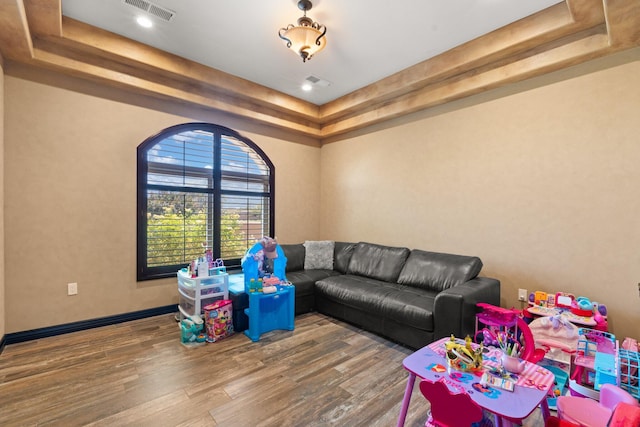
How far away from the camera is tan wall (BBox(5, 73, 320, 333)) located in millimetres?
2945

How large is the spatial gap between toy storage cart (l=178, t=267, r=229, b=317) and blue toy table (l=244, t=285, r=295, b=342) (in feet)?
1.26

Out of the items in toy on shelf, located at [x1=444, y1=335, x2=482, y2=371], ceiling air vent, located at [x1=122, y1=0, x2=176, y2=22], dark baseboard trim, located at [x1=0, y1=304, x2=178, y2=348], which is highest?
ceiling air vent, located at [x1=122, y1=0, x2=176, y2=22]

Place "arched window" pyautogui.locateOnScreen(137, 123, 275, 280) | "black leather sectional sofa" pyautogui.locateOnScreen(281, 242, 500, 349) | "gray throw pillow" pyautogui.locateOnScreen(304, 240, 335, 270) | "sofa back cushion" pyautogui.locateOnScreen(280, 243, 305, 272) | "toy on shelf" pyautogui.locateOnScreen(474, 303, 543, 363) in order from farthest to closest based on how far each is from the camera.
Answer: "gray throw pillow" pyautogui.locateOnScreen(304, 240, 335, 270) → "sofa back cushion" pyautogui.locateOnScreen(280, 243, 305, 272) → "arched window" pyautogui.locateOnScreen(137, 123, 275, 280) → "black leather sectional sofa" pyautogui.locateOnScreen(281, 242, 500, 349) → "toy on shelf" pyautogui.locateOnScreen(474, 303, 543, 363)

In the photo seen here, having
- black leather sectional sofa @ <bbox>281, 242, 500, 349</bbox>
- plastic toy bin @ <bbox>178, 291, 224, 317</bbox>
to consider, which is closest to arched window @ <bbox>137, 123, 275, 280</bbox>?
plastic toy bin @ <bbox>178, 291, 224, 317</bbox>

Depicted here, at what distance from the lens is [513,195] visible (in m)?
3.23

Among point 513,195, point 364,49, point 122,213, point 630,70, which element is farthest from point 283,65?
point 630,70

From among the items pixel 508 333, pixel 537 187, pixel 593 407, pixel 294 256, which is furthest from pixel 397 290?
pixel 593 407

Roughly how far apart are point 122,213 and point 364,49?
3491 millimetres

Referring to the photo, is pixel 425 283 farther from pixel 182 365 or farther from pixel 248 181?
pixel 248 181

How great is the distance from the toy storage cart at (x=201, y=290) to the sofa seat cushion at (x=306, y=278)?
36.4 inches

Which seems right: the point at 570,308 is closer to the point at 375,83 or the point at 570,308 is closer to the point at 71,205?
the point at 375,83

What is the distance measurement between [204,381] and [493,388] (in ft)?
6.83

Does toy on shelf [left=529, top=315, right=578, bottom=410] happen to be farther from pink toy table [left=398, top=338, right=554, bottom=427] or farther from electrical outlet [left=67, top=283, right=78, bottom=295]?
electrical outlet [left=67, top=283, right=78, bottom=295]

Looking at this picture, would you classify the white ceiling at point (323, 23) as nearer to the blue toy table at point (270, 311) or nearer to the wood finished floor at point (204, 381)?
the blue toy table at point (270, 311)
